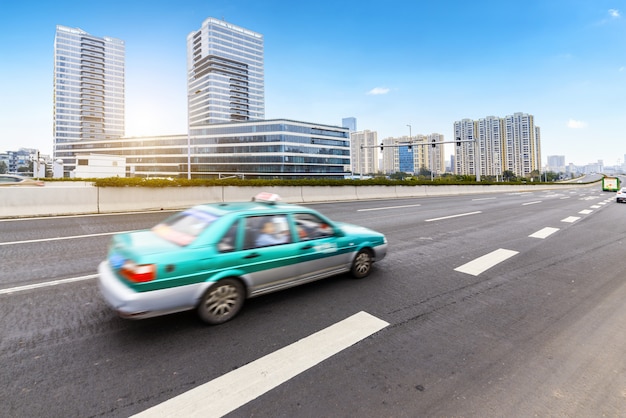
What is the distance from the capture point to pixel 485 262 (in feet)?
19.7

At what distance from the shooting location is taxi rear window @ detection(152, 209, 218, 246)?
11.9 feet

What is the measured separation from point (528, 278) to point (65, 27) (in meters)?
195

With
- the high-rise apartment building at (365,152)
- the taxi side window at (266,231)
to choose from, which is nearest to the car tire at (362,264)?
the taxi side window at (266,231)

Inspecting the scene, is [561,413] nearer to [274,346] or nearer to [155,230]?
[274,346]

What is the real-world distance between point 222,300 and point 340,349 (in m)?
1.48

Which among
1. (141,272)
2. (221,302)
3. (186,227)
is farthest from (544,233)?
(141,272)

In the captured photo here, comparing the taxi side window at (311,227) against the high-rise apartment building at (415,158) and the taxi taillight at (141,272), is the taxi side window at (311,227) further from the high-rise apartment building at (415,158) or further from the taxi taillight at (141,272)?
the high-rise apartment building at (415,158)


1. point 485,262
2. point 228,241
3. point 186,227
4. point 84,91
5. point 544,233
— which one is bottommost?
point 485,262

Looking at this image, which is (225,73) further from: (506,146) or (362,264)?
(362,264)

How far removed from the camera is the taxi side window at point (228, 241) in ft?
11.6

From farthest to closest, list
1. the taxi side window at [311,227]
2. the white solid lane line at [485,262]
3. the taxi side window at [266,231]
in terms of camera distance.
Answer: the white solid lane line at [485,262]
the taxi side window at [311,227]
the taxi side window at [266,231]

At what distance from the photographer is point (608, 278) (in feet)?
17.0

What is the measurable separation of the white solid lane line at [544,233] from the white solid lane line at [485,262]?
A: 2616mm

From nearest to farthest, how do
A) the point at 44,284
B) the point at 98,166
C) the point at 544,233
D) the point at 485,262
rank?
the point at 44,284
the point at 485,262
the point at 544,233
the point at 98,166
